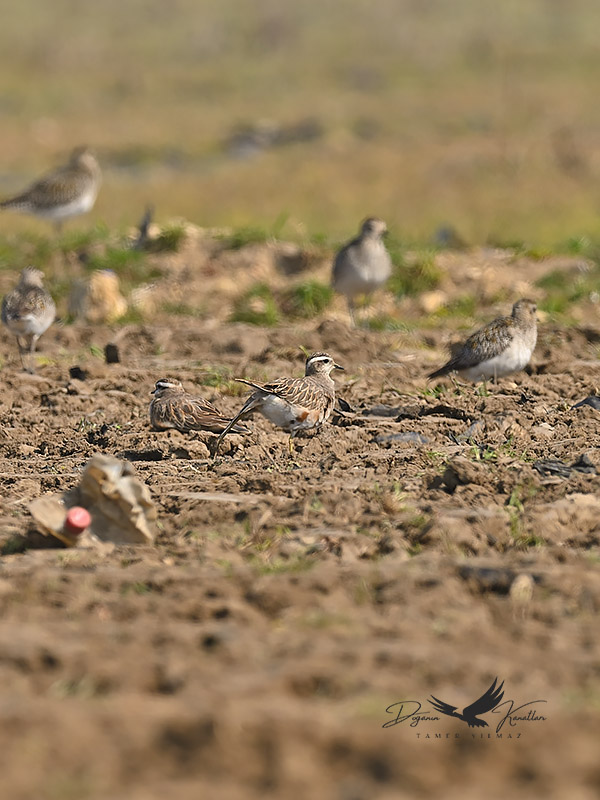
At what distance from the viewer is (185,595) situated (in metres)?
5.30

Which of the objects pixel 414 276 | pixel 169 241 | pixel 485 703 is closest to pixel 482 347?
pixel 414 276

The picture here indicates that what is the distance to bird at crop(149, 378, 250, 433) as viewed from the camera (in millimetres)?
9109

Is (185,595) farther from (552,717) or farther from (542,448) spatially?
(542,448)

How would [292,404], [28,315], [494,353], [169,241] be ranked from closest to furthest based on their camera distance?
[292,404] < [494,353] < [28,315] < [169,241]

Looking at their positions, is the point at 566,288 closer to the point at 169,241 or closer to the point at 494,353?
the point at 169,241

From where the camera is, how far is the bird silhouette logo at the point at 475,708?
4039 millimetres

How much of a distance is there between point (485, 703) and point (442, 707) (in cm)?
16

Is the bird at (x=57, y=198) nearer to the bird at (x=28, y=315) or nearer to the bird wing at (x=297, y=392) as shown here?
the bird at (x=28, y=315)

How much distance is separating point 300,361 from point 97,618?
709 cm

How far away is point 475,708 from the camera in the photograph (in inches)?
163

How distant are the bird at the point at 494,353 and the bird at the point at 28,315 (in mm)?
4221

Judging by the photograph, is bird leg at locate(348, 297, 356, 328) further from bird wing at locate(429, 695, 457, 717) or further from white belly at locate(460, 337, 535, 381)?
bird wing at locate(429, 695, 457, 717)

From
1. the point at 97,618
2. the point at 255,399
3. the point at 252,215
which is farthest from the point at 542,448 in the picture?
the point at 252,215

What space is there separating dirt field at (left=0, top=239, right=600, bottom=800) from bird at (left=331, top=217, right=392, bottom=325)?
5.10 metres
